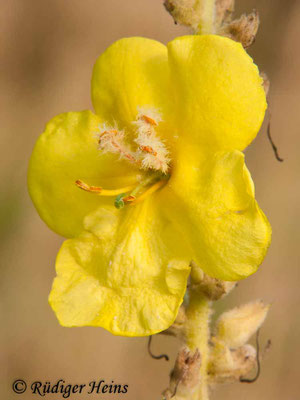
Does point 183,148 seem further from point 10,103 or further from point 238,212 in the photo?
point 10,103

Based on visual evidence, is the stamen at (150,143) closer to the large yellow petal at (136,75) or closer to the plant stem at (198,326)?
the large yellow petal at (136,75)

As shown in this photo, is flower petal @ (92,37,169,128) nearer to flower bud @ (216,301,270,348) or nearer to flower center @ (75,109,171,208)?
flower center @ (75,109,171,208)

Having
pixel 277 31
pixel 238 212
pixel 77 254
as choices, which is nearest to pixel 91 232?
pixel 77 254

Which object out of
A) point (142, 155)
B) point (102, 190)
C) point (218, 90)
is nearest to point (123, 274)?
point (102, 190)

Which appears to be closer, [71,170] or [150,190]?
[150,190]

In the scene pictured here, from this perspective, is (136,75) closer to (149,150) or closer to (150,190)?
(149,150)

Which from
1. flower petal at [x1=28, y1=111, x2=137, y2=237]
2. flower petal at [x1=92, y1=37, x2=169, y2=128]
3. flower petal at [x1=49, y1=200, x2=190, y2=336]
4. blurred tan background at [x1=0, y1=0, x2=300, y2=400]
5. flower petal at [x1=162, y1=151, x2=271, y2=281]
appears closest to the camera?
flower petal at [x1=162, y1=151, x2=271, y2=281]

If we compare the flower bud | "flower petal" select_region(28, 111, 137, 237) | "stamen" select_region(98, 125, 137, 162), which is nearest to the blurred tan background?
the flower bud

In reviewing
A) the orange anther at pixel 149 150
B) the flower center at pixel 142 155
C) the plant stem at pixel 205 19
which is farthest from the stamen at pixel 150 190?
the plant stem at pixel 205 19

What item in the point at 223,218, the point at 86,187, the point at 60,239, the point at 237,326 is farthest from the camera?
the point at 60,239
